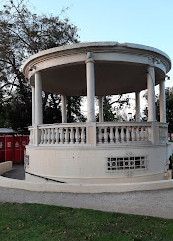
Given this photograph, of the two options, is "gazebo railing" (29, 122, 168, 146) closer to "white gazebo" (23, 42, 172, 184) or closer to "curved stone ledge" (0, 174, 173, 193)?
"white gazebo" (23, 42, 172, 184)

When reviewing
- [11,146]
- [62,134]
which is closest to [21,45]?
[11,146]

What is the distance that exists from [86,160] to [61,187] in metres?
1.19

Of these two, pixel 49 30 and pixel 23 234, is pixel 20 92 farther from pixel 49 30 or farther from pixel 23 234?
pixel 23 234

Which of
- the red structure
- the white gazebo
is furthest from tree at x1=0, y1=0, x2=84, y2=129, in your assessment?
the white gazebo

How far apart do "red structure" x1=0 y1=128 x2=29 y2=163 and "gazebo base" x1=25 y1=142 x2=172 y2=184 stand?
27.9 feet

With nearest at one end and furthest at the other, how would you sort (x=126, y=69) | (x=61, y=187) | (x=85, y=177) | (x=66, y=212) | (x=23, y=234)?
1. (x=23, y=234)
2. (x=66, y=212)
3. (x=61, y=187)
4. (x=85, y=177)
5. (x=126, y=69)

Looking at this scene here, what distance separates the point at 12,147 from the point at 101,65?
10.2 m

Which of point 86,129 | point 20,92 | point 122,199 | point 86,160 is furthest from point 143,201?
point 20,92

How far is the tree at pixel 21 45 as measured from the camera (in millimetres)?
17562

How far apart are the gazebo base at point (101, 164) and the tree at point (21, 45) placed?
11701 mm

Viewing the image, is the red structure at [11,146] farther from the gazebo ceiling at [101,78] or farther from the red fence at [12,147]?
the gazebo ceiling at [101,78]

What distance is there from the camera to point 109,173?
7.34m

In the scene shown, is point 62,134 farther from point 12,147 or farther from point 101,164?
point 12,147

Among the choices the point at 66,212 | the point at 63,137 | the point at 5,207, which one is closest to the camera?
the point at 66,212
